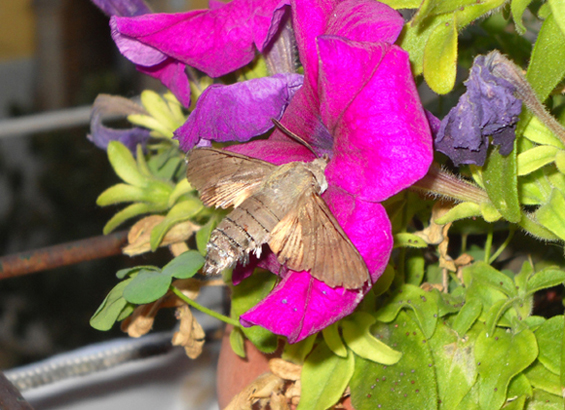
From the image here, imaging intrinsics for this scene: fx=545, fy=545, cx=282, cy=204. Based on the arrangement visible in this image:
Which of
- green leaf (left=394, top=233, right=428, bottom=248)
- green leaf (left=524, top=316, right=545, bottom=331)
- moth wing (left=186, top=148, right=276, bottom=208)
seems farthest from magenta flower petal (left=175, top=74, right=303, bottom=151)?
green leaf (left=524, top=316, right=545, bottom=331)

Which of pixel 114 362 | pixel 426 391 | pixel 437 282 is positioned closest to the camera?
pixel 426 391

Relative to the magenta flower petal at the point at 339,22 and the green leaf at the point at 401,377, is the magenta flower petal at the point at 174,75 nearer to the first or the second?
the magenta flower petal at the point at 339,22

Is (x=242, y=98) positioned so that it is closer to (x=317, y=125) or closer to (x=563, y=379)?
(x=317, y=125)

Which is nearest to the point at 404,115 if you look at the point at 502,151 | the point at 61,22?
the point at 502,151

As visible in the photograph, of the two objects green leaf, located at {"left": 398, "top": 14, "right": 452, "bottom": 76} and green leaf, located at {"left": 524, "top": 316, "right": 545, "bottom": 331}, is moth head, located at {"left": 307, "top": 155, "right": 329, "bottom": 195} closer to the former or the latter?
green leaf, located at {"left": 398, "top": 14, "right": 452, "bottom": 76}

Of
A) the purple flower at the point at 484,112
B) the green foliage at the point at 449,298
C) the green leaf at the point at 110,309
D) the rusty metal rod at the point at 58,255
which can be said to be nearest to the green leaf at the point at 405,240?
the green foliage at the point at 449,298

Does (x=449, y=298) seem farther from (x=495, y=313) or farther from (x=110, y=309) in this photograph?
(x=110, y=309)
